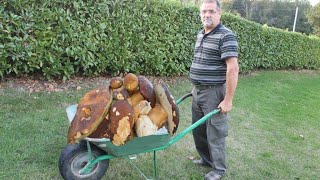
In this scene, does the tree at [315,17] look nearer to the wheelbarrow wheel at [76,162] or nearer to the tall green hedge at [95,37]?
the tall green hedge at [95,37]

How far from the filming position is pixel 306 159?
4.83 metres

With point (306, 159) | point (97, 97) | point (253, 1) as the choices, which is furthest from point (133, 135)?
point (253, 1)

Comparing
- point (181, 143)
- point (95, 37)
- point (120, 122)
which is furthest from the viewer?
point (95, 37)

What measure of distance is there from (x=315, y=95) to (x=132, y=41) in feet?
21.4

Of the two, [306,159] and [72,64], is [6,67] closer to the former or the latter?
[72,64]

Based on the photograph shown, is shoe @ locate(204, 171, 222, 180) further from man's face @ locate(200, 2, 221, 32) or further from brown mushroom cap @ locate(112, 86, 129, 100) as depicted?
man's face @ locate(200, 2, 221, 32)

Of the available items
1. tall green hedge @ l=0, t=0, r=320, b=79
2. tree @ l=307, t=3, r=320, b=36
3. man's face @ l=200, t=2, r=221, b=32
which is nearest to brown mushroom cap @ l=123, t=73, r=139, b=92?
man's face @ l=200, t=2, r=221, b=32

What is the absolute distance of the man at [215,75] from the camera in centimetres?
330

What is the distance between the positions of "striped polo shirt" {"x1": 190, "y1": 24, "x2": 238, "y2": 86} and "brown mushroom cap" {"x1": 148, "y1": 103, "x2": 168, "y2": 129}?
0.70m

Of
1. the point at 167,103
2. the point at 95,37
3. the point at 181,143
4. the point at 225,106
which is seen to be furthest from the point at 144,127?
the point at 95,37

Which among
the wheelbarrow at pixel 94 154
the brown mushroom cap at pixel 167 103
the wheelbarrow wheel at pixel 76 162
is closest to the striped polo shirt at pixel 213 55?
the brown mushroom cap at pixel 167 103

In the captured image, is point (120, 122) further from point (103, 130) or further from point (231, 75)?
point (231, 75)

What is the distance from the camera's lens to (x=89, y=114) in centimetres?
282

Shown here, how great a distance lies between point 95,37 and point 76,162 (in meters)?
3.71
